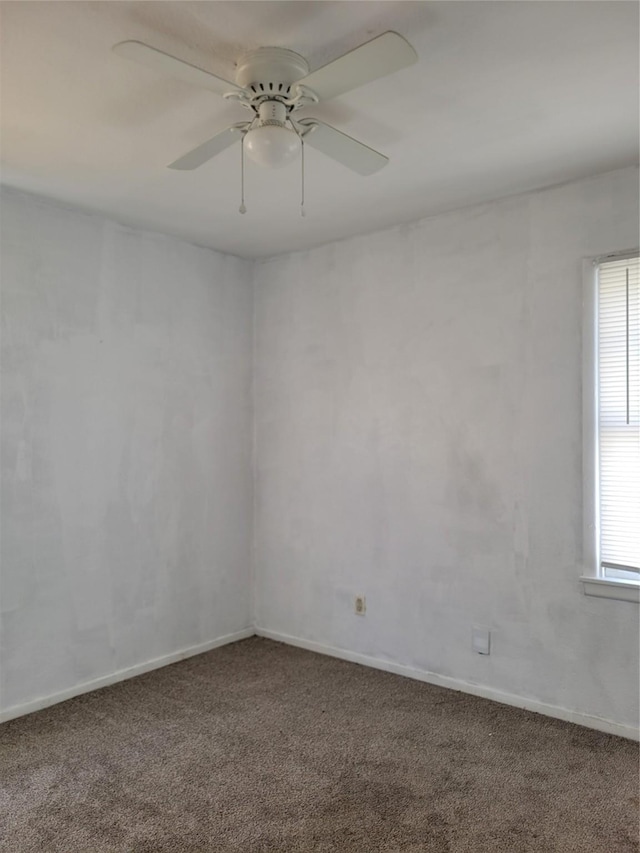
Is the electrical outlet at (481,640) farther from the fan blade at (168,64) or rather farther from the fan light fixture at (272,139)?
the fan blade at (168,64)

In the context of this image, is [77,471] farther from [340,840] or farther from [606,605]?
[606,605]

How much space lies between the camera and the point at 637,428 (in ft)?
8.91

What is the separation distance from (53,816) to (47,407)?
176cm

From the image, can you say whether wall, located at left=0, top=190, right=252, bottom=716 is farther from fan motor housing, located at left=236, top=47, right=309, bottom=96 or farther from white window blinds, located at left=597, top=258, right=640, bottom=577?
white window blinds, located at left=597, top=258, right=640, bottom=577

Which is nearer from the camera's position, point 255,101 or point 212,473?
point 255,101

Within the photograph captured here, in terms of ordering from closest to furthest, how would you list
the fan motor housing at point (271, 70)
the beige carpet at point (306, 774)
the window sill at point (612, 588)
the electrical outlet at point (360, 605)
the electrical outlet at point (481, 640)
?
the fan motor housing at point (271, 70) < the beige carpet at point (306, 774) < the window sill at point (612, 588) < the electrical outlet at point (481, 640) < the electrical outlet at point (360, 605)

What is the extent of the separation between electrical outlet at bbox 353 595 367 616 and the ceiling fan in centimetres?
246

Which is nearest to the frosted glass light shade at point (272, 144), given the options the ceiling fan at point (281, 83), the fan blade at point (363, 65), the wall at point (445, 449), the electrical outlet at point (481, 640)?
the ceiling fan at point (281, 83)

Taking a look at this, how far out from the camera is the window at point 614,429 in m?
2.72

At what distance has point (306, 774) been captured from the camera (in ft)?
8.03

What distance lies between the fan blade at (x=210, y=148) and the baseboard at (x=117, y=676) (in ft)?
8.40

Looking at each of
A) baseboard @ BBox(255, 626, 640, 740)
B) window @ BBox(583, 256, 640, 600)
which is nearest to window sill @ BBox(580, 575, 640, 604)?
window @ BBox(583, 256, 640, 600)

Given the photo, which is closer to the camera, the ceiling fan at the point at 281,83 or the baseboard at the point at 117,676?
the ceiling fan at the point at 281,83

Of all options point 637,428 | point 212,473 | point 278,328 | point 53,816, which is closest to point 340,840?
point 53,816
